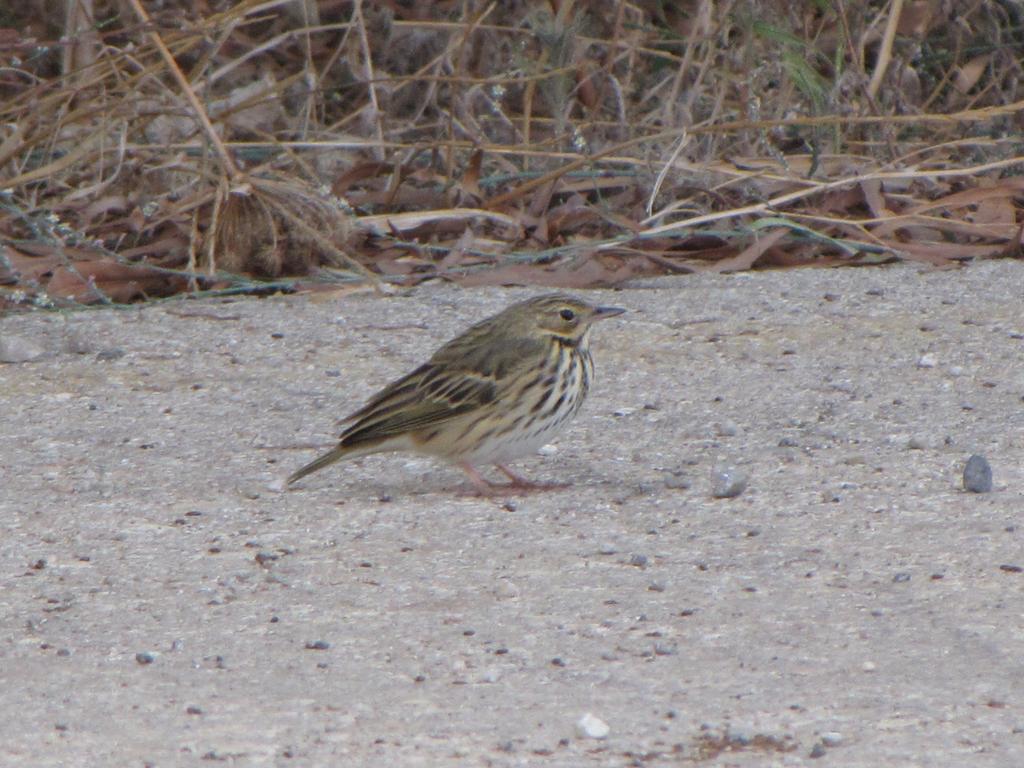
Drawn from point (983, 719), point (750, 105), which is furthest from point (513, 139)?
point (983, 719)

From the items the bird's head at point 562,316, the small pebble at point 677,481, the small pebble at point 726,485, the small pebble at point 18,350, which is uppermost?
the bird's head at point 562,316

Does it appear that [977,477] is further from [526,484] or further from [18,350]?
[18,350]

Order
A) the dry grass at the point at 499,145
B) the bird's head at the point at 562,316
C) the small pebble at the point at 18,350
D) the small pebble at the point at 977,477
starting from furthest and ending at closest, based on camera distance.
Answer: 1. the dry grass at the point at 499,145
2. the small pebble at the point at 18,350
3. the bird's head at the point at 562,316
4. the small pebble at the point at 977,477

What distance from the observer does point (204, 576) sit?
17.0 feet

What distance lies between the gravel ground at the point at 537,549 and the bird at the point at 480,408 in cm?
18

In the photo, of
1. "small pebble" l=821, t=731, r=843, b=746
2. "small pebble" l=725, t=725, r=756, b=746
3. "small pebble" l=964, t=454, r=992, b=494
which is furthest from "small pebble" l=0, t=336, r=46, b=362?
"small pebble" l=821, t=731, r=843, b=746

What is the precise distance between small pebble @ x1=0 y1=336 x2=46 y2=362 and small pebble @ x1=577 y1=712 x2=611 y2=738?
4.42 m

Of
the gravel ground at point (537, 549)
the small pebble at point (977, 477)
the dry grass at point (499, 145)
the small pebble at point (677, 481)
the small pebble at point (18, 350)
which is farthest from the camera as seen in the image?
the dry grass at point (499, 145)

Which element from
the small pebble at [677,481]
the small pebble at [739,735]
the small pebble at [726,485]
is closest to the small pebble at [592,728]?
the small pebble at [739,735]

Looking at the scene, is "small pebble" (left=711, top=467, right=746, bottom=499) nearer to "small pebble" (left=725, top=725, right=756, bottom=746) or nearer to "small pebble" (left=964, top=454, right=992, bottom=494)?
"small pebble" (left=964, top=454, right=992, bottom=494)

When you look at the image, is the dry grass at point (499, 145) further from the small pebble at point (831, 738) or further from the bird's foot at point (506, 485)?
the small pebble at point (831, 738)

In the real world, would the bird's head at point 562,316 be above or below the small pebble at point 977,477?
above

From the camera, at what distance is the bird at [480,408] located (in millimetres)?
6203

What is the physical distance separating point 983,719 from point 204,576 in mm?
2204
